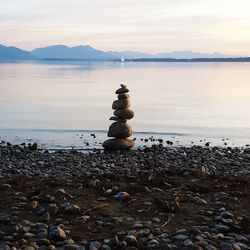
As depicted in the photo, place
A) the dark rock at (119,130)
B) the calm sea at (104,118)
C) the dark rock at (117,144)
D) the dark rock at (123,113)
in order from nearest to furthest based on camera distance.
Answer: the dark rock at (123,113)
the dark rock at (119,130)
the dark rock at (117,144)
the calm sea at (104,118)

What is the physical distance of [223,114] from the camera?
113 ft

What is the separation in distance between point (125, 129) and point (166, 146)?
3062mm

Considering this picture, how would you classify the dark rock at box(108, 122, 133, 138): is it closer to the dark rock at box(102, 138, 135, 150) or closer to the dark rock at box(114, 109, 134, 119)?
the dark rock at box(102, 138, 135, 150)

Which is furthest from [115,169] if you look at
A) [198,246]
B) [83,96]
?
[83,96]

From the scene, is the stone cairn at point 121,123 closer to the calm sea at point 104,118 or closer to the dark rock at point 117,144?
the dark rock at point 117,144

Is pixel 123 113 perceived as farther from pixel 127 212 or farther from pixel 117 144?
pixel 127 212

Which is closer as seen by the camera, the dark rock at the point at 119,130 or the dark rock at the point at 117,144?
the dark rock at the point at 119,130

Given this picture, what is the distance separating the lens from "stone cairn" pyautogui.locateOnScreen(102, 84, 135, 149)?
18828mm

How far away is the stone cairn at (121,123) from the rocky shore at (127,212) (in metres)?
5.36

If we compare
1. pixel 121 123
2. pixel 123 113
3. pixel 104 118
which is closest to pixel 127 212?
pixel 123 113

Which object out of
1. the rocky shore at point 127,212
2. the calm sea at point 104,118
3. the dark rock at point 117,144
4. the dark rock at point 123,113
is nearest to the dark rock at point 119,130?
the dark rock at point 117,144

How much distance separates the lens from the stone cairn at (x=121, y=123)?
18828 millimetres

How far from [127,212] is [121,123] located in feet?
34.5

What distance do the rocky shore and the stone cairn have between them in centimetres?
536
